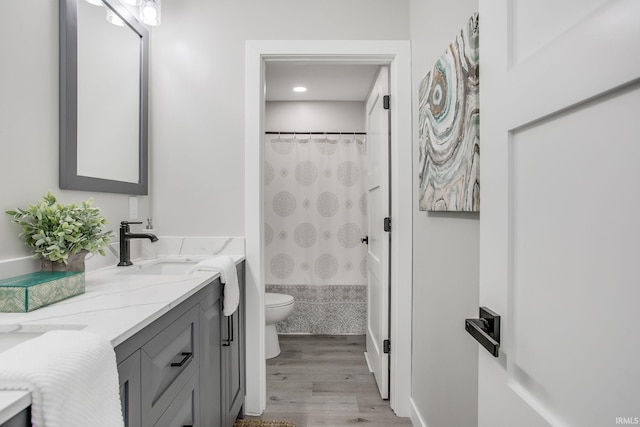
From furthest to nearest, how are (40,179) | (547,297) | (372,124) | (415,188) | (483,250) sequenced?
1. (372,124)
2. (415,188)
3. (40,179)
4. (483,250)
5. (547,297)

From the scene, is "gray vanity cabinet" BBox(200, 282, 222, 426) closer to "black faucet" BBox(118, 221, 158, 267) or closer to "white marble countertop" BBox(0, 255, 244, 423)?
"white marble countertop" BBox(0, 255, 244, 423)

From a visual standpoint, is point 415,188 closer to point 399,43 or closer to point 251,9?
point 399,43

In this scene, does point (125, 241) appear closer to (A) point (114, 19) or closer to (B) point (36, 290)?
(B) point (36, 290)

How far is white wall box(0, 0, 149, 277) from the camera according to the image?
3.64ft

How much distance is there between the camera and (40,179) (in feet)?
4.06

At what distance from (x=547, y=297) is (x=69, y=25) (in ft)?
5.60

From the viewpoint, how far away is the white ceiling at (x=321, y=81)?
2770 mm

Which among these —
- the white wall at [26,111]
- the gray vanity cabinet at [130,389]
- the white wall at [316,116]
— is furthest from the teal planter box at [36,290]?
the white wall at [316,116]

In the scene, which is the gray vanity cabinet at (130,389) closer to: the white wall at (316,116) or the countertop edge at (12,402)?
the countertop edge at (12,402)

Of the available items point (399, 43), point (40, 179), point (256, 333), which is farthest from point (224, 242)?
point (399, 43)

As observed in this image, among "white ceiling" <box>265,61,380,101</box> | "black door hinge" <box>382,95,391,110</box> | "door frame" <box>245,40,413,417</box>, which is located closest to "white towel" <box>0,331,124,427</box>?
"door frame" <box>245,40,413,417</box>

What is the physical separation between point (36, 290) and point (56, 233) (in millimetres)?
254

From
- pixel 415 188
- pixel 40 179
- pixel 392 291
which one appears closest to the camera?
pixel 40 179

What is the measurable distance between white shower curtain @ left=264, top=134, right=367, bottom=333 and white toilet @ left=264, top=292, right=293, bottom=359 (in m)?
0.51
